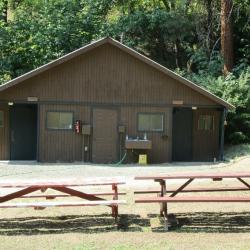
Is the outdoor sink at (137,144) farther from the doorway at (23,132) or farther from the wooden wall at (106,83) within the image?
the doorway at (23,132)

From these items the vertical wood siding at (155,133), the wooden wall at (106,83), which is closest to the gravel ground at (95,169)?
the vertical wood siding at (155,133)

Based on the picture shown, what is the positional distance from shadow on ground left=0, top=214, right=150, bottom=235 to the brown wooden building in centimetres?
1093

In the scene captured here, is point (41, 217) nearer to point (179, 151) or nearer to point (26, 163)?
point (26, 163)

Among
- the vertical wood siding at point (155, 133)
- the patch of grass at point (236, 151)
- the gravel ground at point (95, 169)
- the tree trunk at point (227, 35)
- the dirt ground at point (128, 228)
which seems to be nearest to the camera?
the dirt ground at point (128, 228)

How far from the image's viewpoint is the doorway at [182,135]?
21.3 m

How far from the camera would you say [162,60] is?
30.9 meters

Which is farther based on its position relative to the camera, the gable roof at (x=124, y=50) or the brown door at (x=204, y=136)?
the brown door at (x=204, y=136)

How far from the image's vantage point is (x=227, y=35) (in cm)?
2617

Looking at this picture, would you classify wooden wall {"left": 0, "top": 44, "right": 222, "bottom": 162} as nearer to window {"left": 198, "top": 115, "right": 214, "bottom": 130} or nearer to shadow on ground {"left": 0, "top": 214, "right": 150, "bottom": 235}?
Answer: window {"left": 198, "top": 115, "right": 214, "bottom": 130}

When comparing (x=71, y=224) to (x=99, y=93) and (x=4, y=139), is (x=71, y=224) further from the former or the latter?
(x=4, y=139)

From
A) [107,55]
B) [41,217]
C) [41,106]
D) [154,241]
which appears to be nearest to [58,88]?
[41,106]

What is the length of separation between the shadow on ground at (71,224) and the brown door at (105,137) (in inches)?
431

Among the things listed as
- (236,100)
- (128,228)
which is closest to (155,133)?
(236,100)

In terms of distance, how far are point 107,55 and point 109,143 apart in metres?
3.33
